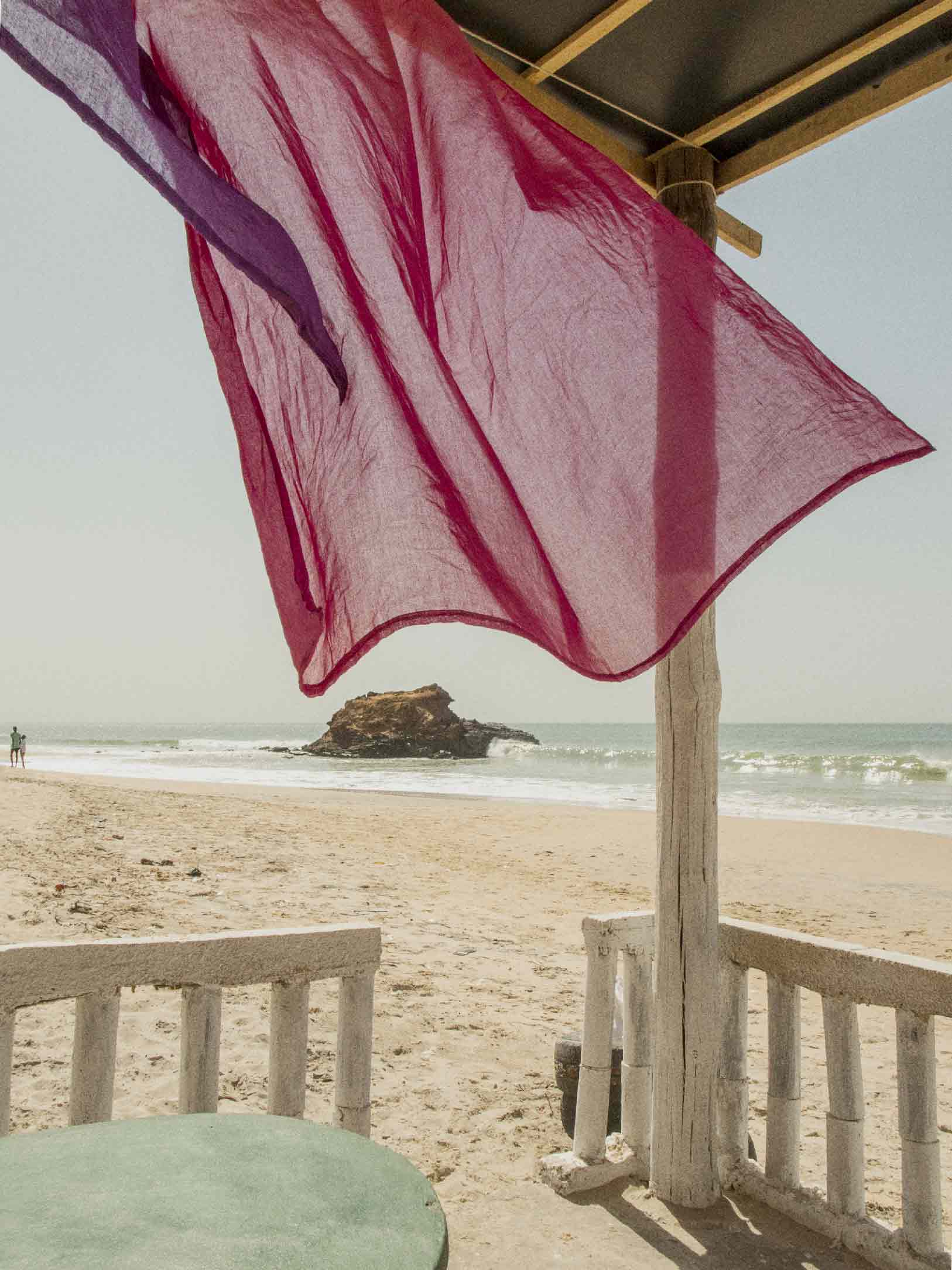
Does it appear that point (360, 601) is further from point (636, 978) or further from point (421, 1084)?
point (421, 1084)

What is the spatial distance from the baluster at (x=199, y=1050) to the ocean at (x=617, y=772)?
53.3 feet

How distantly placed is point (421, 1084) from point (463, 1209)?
4.20ft

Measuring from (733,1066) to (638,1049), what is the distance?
12.5 inches

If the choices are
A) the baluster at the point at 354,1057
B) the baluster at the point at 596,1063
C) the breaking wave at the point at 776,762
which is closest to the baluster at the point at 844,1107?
the baluster at the point at 596,1063

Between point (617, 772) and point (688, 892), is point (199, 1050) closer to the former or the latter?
point (688, 892)

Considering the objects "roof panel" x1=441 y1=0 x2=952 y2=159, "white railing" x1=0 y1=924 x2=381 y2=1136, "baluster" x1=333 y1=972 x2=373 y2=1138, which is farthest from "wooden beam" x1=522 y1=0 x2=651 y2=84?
"baluster" x1=333 y1=972 x2=373 y2=1138

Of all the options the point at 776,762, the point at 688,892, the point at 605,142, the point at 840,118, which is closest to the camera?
the point at 840,118

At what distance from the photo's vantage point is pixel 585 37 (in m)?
2.43

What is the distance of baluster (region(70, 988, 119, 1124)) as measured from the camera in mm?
2168

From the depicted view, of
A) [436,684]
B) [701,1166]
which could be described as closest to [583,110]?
[701,1166]

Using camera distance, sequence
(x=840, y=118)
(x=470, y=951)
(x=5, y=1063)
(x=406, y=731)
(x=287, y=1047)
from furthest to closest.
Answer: (x=406, y=731) → (x=470, y=951) → (x=840, y=118) → (x=287, y=1047) → (x=5, y=1063)

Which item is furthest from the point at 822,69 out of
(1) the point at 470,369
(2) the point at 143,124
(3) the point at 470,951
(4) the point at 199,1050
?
(3) the point at 470,951

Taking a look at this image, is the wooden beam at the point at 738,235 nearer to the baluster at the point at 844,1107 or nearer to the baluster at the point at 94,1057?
the baluster at the point at 844,1107

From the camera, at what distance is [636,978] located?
3.28m
